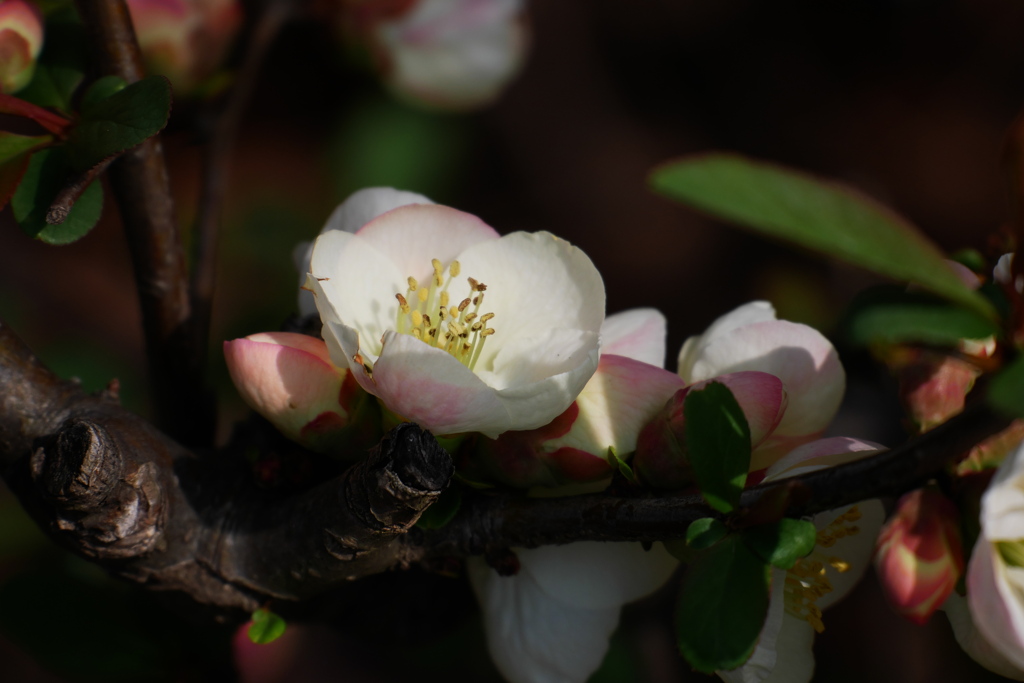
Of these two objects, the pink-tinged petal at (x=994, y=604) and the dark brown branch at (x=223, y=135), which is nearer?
the pink-tinged petal at (x=994, y=604)

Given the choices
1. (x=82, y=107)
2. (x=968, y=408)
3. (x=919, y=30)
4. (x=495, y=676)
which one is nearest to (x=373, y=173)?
(x=495, y=676)

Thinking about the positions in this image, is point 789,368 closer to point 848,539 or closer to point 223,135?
point 848,539

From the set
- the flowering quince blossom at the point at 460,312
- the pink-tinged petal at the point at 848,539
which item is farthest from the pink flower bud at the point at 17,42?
the pink-tinged petal at the point at 848,539

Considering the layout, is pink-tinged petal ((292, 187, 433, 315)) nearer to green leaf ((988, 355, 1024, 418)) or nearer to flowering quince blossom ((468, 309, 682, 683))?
flowering quince blossom ((468, 309, 682, 683))

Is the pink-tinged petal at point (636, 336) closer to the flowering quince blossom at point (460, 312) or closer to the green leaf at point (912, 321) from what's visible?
the flowering quince blossom at point (460, 312)

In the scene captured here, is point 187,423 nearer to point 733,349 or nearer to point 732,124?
point 733,349

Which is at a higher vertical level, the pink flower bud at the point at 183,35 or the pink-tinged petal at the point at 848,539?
the pink flower bud at the point at 183,35

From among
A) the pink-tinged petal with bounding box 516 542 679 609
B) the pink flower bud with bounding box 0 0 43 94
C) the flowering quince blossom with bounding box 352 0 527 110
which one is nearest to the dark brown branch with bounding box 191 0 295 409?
the flowering quince blossom with bounding box 352 0 527 110
